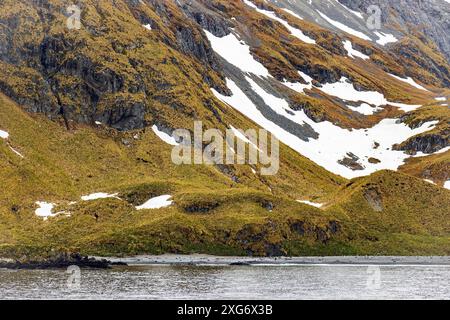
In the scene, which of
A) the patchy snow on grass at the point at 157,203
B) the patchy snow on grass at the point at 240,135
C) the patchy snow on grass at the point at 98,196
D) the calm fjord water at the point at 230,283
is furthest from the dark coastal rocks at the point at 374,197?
the patchy snow on grass at the point at 98,196

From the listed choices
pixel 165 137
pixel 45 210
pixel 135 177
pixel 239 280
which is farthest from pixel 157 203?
pixel 239 280

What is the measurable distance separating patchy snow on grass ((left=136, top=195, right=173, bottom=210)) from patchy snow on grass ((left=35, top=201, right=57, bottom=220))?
1613cm

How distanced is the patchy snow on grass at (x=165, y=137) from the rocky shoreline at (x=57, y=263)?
2206 inches

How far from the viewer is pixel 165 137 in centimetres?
15950

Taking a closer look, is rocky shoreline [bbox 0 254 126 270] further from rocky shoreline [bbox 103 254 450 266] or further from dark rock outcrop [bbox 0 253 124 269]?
rocky shoreline [bbox 103 254 450 266]

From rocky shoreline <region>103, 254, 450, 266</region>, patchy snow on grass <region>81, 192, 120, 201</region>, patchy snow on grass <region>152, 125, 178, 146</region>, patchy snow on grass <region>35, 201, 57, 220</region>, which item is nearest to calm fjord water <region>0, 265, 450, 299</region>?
rocky shoreline <region>103, 254, 450, 266</region>

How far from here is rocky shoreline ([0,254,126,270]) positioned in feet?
340

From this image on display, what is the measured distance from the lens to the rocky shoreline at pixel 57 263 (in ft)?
340

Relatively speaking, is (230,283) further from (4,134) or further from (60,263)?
(4,134)

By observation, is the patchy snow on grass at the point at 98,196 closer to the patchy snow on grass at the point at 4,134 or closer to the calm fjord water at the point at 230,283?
the patchy snow on grass at the point at 4,134

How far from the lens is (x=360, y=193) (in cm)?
14475

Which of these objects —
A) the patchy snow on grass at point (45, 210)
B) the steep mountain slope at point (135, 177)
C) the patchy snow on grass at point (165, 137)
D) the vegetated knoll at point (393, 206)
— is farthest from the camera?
the patchy snow on grass at point (165, 137)

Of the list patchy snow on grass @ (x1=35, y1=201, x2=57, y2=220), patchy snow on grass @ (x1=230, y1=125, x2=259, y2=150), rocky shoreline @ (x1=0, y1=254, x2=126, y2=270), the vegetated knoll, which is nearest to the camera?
rocky shoreline @ (x1=0, y1=254, x2=126, y2=270)

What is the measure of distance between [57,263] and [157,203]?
2849cm
